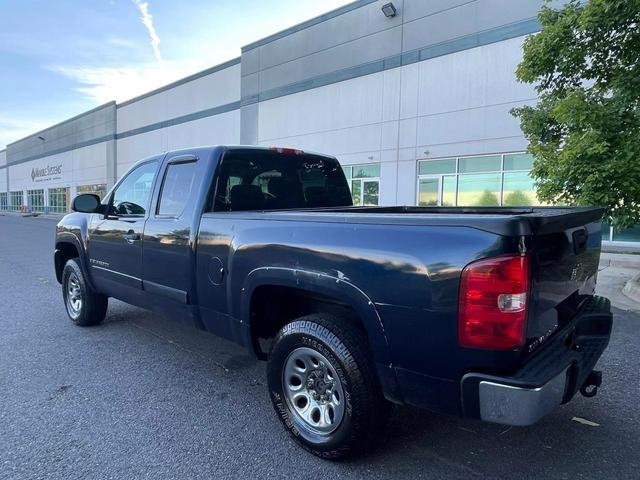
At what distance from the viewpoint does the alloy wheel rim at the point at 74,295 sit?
211 inches

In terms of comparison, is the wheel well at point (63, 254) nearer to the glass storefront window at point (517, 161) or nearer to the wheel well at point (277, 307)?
the wheel well at point (277, 307)

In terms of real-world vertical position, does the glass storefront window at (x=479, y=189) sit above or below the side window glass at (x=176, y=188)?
above

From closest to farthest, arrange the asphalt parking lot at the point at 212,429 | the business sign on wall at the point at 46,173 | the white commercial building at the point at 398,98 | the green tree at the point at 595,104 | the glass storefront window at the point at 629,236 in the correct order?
the asphalt parking lot at the point at 212,429, the green tree at the point at 595,104, the glass storefront window at the point at 629,236, the white commercial building at the point at 398,98, the business sign on wall at the point at 46,173

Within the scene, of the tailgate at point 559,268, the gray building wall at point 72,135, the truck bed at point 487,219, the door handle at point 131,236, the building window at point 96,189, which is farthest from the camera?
the building window at point 96,189

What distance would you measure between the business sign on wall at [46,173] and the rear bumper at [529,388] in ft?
180

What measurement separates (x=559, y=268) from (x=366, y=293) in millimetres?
1035

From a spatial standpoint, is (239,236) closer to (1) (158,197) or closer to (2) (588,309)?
(1) (158,197)

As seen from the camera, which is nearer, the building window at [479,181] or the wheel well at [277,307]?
the wheel well at [277,307]

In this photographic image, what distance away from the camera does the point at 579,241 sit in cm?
261

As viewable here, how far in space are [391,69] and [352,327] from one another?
17.3m

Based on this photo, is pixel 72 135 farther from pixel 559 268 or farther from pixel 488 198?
pixel 559 268

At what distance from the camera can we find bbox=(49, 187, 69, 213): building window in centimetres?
4691

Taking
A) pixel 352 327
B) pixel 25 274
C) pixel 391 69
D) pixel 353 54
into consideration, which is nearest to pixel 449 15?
pixel 391 69

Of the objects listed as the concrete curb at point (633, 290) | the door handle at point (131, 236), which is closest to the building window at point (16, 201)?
the door handle at point (131, 236)
